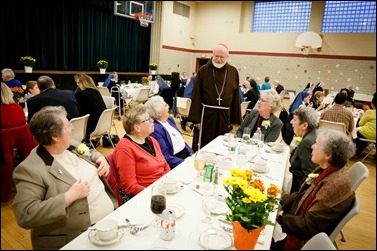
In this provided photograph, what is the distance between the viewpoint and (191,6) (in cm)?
1403

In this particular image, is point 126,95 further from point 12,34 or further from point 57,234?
point 57,234

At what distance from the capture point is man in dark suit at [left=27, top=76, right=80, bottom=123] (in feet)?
11.8

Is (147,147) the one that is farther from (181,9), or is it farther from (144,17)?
(181,9)

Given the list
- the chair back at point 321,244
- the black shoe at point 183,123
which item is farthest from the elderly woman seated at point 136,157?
the black shoe at point 183,123

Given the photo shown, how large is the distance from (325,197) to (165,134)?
1.63 meters

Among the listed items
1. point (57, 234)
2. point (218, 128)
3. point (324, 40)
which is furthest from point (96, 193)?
point (324, 40)

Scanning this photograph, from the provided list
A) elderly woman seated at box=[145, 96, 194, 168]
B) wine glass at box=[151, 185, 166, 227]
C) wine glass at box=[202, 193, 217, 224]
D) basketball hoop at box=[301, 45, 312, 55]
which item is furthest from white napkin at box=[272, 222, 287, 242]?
basketball hoop at box=[301, 45, 312, 55]

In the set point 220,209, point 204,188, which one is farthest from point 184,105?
point 220,209

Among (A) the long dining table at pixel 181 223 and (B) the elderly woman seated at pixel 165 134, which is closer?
(A) the long dining table at pixel 181 223

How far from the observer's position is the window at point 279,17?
1226cm

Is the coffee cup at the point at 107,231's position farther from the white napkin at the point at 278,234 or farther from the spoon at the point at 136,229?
the white napkin at the point at 278,234

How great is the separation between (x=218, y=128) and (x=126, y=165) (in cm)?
219

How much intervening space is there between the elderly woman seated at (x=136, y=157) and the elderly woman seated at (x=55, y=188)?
25cm

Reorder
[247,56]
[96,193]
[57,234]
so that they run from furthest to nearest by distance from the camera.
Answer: [247,56] < [96,193] < [57,234]
